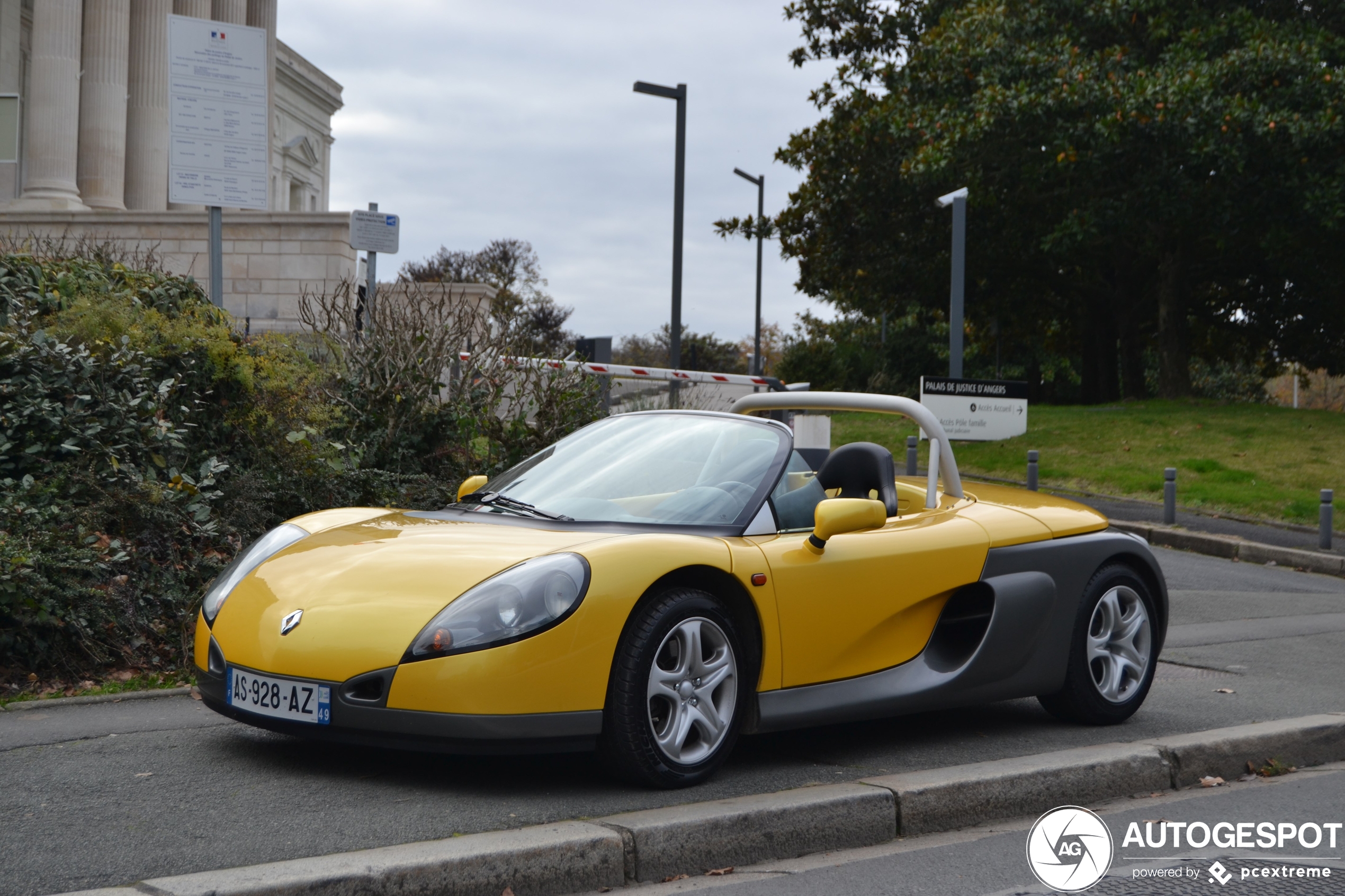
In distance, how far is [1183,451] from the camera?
20.1m

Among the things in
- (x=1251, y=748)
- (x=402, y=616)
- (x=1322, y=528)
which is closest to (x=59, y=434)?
(x=402, y=616)

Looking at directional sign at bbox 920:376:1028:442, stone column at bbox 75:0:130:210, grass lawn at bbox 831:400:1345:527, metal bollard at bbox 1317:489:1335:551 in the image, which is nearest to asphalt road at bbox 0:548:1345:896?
metal bollard at bbox 1317:489:1335:551

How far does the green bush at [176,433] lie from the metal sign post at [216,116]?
0.71 meters

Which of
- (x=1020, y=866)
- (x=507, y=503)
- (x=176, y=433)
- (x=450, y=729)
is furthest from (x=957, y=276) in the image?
(x=450, y=729)

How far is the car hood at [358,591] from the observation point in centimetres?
374

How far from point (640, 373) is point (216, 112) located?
458 cm

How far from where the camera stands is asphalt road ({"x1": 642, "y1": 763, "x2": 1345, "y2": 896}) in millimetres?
3463

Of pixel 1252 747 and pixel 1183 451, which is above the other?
pixel 1183 451

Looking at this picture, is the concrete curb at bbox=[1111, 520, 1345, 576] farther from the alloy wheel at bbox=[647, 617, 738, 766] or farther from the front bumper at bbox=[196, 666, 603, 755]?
the front bumper at bbox=[196, 666, 603, 755]

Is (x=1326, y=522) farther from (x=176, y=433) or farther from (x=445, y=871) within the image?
(x=445, y=871)

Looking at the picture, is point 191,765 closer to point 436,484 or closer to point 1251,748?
point 1251,748

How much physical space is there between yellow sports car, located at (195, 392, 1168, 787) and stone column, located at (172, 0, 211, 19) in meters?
26.9

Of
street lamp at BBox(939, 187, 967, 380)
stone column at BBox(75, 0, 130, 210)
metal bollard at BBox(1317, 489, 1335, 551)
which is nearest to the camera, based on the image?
metal bollard at BBox(1317, 489, 1335, 551)

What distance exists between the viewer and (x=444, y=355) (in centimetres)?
914
